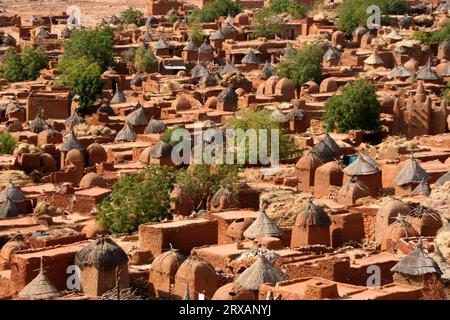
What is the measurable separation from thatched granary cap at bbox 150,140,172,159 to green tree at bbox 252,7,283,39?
3427 centimetres

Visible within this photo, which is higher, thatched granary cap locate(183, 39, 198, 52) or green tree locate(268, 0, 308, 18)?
green tree locate(268, 0, 308, 18)

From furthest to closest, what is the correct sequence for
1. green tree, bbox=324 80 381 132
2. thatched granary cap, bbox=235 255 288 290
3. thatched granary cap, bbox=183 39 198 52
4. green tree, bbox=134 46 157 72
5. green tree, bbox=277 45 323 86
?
thatched granary cap, bbox=183 39 198 52 < green tree, bbox=134 46 157 72 < green tree, bbox=277 45 323 86 < green tree, bbox=324 80 381 132 < thatched granary cap, bbox=235 255 288 290

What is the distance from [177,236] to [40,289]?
5.44m

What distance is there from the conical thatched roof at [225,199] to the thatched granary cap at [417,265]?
9.73 m

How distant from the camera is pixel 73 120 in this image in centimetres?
5797

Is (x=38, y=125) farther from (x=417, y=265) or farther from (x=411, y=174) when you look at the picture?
(x=417, y=265)

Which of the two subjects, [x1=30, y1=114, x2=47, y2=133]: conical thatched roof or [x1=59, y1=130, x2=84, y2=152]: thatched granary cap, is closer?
[x1=59, y1=130, x2=84, y2=152]: thatched granary cap

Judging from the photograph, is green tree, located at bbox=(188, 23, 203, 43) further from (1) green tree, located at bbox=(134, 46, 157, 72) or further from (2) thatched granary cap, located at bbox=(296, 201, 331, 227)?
(2) thatched granary cap, located at bbox=(296, 201, 331, 227)

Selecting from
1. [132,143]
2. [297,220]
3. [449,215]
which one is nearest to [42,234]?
[297,220]

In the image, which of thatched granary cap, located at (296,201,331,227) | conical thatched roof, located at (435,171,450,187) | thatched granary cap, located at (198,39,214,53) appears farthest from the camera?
thatched granary cap, located at (198,39,214,53)

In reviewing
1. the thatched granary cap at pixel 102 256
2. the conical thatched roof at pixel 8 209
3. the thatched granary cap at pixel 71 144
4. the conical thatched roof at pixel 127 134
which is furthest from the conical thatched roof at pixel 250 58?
the thatched granary cap at pixel 102 256

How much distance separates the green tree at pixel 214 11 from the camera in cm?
8875

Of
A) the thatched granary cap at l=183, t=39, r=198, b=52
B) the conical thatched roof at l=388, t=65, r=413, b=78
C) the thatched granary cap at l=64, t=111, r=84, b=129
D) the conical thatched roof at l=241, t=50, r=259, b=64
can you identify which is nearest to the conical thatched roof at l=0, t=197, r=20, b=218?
the thatched granary cap at l=64, t=111, r=84, b=129

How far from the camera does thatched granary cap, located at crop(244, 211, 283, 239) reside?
35219mm
